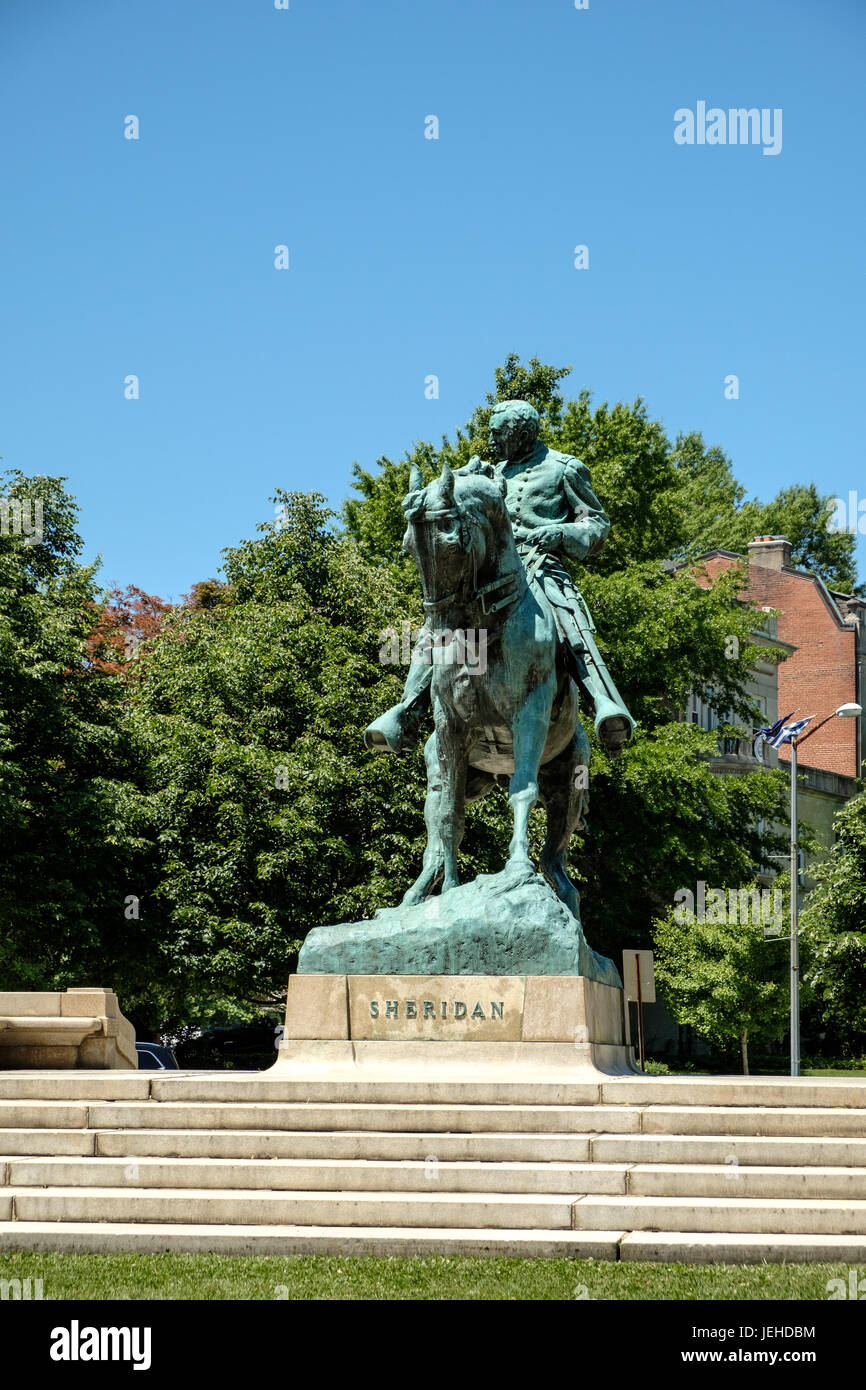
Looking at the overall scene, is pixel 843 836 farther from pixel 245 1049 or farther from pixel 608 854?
pixel 245 1049

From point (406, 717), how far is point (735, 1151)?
544cm

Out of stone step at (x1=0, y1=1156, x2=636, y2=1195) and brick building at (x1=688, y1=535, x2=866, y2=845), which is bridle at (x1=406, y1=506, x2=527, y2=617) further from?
brick building at (x1=688, y1=535, x2=866, y2=845)

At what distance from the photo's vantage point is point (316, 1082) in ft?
36.7

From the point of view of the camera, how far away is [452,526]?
1223cm

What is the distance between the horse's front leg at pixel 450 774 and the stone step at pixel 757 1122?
3689mm

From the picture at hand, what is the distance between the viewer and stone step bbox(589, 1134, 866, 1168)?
9.69m

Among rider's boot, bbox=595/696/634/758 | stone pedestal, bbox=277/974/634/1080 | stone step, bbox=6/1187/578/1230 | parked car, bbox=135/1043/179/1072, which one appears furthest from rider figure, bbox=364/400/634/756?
parked car, bbox=135/1043/179/1072

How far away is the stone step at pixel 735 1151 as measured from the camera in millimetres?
9688

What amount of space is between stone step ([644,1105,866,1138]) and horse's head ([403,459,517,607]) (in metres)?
4.52

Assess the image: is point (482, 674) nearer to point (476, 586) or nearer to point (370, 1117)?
point (476, 586)

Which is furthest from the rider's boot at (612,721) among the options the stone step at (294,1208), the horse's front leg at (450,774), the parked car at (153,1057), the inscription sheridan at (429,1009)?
the parked car at (153,1057)

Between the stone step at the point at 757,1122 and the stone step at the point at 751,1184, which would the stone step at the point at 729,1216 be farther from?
the stone step at the point at 757,1122

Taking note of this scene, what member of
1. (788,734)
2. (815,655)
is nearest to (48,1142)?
(788,734)
